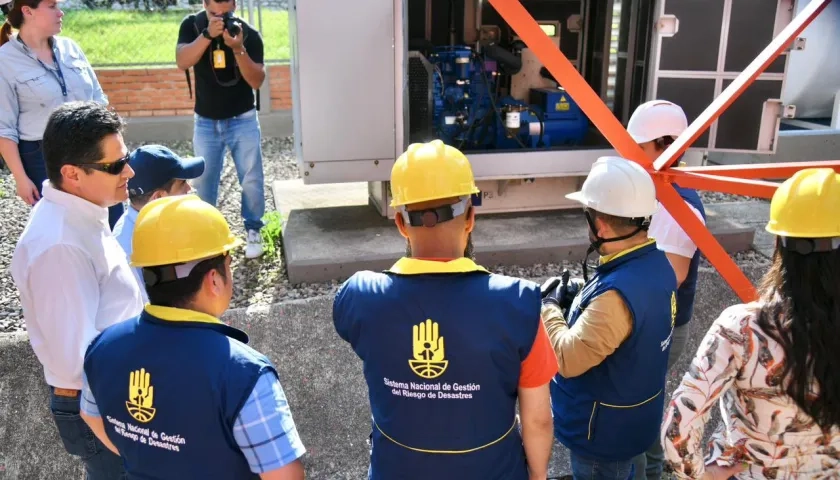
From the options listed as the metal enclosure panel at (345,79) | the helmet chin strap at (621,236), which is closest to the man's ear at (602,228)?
the helmet chin strap at (621,236)

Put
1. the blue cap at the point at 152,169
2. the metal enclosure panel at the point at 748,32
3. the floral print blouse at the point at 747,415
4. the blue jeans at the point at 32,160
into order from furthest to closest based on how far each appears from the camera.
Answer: the metal enclosure panel at the point at 748,32 → the blue jeans at the point at 32,160 → the blue cap at the point at 152,169 → the floral print blouse at the point at 747,415

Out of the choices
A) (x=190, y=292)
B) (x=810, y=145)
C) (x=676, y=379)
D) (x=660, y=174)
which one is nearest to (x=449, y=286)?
(x=190, y=292)

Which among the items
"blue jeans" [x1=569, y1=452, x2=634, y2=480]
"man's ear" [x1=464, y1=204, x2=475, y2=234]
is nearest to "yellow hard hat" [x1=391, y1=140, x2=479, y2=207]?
"man's ear" [x1=464, y1=204, x2=475, y2=234]

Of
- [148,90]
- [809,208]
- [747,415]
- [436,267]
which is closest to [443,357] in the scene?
[436,267]

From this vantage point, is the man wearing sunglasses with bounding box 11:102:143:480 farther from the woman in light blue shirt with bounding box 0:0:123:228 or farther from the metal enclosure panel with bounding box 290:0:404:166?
the metal enclosure panel with bounding box 290:0:404:166

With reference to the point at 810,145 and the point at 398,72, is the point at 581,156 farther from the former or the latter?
the point at 810,145

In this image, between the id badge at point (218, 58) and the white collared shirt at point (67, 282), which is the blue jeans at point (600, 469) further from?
the id badge at point (218, 58)

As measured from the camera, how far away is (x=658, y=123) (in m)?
3.08

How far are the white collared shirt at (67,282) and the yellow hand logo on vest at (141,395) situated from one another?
0.61 metres

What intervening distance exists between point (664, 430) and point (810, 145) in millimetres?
7366

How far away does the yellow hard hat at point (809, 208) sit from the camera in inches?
67.2

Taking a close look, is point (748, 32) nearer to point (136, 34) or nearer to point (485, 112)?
point (485, 112)

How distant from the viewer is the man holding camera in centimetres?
470

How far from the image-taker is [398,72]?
480 cm
